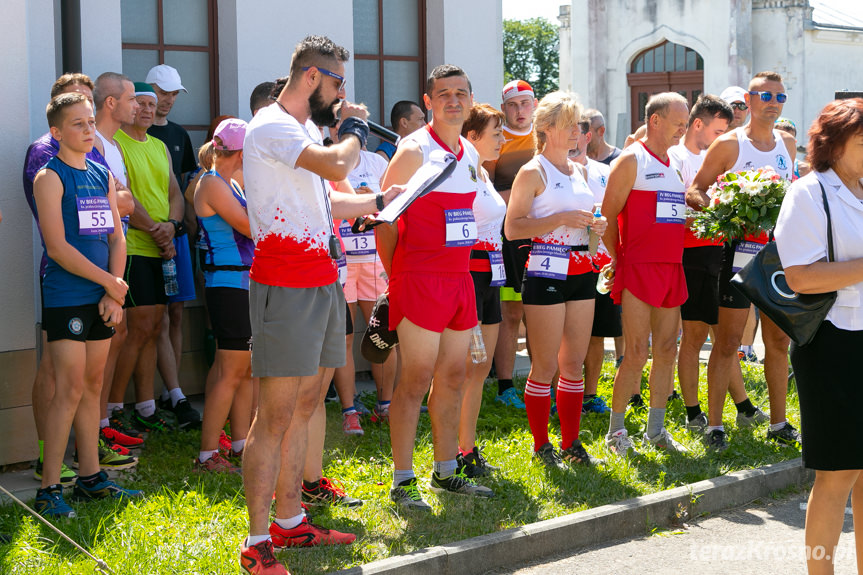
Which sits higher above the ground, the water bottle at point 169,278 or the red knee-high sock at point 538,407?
the water bottle at point 169,278

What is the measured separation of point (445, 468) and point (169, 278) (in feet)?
8.88

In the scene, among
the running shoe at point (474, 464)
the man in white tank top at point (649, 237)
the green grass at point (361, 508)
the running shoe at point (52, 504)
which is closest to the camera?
the green grass at point (361, 508)

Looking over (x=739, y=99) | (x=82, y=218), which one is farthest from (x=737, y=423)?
(x=82, y=218)

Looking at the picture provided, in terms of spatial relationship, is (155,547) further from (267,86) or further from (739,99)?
(739,99)

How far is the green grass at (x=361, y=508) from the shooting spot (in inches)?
179

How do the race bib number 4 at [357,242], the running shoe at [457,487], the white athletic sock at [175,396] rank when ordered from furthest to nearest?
the race bib number 4 at [357,242] < the white athletic sock at [175,396] < the running shoe at [457,487]

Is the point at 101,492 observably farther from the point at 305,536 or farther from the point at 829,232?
the point at 829,232

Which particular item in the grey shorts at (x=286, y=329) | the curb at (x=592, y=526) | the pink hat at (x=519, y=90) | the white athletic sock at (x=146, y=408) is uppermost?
the pink hat at (x=519, y=90)

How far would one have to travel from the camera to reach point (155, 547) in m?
4.60

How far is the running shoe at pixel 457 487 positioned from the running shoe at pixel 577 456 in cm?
83

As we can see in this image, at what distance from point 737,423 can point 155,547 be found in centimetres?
459

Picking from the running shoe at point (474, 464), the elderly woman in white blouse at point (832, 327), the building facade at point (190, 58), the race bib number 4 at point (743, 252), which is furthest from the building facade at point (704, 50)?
the elderly woman in white blouse at point (832, 327)

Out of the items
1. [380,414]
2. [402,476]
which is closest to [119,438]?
[380,414]

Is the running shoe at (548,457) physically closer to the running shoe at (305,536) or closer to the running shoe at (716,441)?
the running shoe at (716,441)
